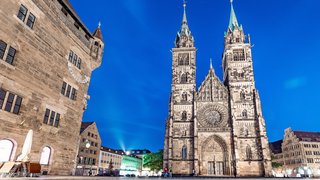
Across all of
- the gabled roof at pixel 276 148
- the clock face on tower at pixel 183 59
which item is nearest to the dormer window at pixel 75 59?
the clock face on tower at pixel 183 59

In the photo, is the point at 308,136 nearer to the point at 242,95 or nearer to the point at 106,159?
the point at 242,95

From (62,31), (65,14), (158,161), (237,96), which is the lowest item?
(158,161)

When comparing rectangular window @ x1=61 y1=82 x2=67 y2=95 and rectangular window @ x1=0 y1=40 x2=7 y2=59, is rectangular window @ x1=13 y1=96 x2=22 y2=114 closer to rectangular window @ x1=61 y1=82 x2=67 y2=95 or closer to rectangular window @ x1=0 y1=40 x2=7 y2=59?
rectangular window @ x1=0 y1=40 x2=7 y2=59

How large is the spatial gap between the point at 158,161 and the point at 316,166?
47.7 m

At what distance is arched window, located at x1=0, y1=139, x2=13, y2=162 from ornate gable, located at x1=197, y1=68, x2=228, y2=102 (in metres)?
41.7

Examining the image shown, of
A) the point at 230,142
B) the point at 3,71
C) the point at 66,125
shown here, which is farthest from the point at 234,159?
the point at 3,71

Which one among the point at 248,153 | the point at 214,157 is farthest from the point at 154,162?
the point at 248,153

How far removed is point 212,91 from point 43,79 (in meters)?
40.8

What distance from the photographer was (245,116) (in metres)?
47.5

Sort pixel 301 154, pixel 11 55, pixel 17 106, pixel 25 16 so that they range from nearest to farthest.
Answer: pixel 11 55, pixel 17 106, pixel 25 16, pixel 301 154

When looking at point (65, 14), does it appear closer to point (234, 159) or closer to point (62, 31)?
point (62, 31)

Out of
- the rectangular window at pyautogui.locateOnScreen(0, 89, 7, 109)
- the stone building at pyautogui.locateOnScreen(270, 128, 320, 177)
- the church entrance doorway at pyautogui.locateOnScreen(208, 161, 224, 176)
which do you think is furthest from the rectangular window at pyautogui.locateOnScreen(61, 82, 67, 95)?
the stone building at pyautogui.locateOnScreen(270, 128, 320, 177)

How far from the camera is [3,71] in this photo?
12.2 metres

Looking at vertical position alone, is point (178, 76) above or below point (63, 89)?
above
